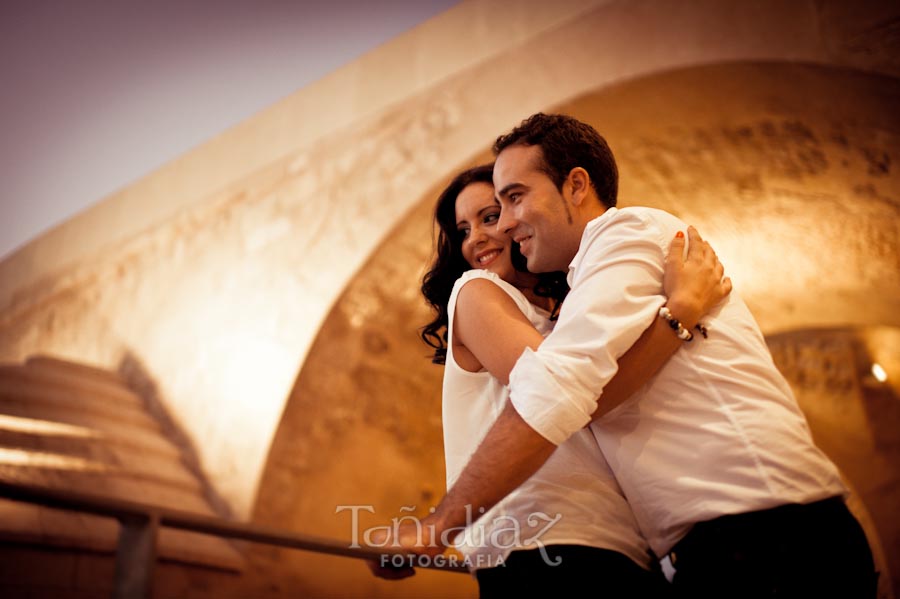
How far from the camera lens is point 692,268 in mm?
1428

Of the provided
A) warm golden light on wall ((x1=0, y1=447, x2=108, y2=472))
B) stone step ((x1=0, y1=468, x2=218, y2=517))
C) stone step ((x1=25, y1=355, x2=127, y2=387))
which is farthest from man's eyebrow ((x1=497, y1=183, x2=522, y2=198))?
stone step ((x1=25, y1=355, x2=127, y2=387))

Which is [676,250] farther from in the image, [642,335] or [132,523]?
[132,523]

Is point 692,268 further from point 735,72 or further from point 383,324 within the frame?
point 383,324

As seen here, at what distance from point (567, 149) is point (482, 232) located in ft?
1.45

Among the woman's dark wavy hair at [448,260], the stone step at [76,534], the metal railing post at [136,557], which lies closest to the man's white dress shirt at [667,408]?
the woman's dark wavy hair at [448,260]

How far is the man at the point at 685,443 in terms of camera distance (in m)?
1.21

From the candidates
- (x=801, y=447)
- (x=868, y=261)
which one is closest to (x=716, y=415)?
(x=801, y=447)

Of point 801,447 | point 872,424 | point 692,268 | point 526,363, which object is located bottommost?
point 801,447

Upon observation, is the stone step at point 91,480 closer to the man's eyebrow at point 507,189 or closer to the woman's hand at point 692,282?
the man's eyebrow at point 507,189

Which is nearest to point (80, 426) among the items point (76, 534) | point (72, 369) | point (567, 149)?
point (72, 369)

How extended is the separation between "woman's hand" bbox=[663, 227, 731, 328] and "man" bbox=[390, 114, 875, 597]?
0.06 ft

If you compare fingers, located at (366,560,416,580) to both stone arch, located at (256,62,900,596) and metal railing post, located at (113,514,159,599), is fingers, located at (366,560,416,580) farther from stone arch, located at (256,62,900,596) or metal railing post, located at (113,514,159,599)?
stone arch, located at (256,62,900,596)

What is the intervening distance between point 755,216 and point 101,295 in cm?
426

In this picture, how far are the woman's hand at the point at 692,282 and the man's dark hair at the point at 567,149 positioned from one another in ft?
0.93
